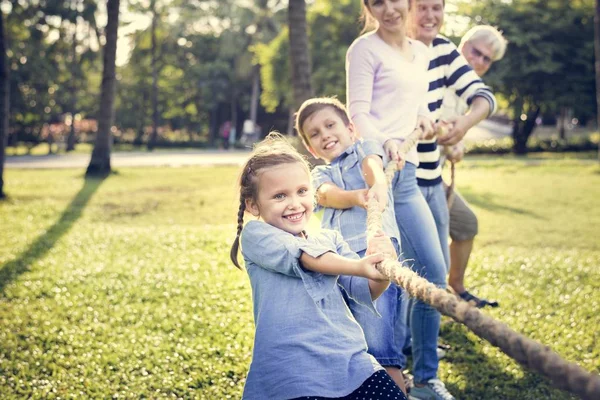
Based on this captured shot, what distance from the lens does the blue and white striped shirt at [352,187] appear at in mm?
2994

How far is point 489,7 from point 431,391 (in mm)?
31326

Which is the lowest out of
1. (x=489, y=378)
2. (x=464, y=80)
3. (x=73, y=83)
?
(x=489, y=378)

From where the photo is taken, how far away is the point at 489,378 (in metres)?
4.08

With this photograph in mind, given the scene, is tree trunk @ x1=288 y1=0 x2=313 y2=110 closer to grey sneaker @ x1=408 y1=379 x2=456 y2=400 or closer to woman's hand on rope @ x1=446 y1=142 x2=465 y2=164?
woman's hand on rope @ x1=446 y1=142 x2=465 y2=164

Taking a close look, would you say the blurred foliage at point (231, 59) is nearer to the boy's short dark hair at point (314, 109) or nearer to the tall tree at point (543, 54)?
the tall tree at point (543, 54)

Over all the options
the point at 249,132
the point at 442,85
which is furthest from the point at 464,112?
the point at 249,132

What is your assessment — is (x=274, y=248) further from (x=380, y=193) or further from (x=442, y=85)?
(x=442, y=85)

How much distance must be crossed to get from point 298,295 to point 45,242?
23.0 ft

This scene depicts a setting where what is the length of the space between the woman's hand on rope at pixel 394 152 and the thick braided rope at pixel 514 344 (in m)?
1.37

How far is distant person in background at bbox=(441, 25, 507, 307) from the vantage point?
435 cm

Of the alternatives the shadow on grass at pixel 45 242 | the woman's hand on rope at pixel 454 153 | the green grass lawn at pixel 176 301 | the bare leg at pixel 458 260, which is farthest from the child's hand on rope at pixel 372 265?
the shadow on grass at pixel 45 242

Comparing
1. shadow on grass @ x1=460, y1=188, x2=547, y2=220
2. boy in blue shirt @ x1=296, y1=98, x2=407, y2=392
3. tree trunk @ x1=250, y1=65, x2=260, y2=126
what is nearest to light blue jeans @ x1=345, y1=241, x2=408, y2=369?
boy in blue shirt @ x1=296, y1=98, x2=407, y2=392

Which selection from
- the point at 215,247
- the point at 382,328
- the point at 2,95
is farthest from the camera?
the point at 2,95

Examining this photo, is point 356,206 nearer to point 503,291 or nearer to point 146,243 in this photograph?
point 503,291
